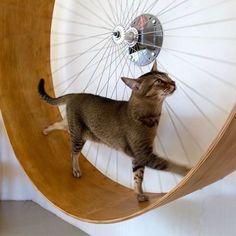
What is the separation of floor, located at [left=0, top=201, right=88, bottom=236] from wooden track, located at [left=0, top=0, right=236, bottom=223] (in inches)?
14.6

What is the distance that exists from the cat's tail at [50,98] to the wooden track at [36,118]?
5cm

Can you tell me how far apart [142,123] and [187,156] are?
0.74 feet

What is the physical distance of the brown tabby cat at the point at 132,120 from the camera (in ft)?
3.48

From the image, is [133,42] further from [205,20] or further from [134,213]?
A: [134,213]

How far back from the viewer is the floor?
168 centimetres

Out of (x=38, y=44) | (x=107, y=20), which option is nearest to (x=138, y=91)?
(x=107, y=20)

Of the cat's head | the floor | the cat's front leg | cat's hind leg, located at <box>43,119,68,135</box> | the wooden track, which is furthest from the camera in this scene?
the floor

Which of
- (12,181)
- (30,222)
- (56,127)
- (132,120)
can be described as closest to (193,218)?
(132,120)

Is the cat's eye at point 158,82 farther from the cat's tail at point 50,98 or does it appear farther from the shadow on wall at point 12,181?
the shadow on wall at point 12,181

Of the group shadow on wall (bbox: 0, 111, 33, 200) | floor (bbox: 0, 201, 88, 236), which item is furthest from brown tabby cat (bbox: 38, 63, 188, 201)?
shadow on wall (bbox: 0, 111, 33, 200)

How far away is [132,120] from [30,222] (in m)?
0.90

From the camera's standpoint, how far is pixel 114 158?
5.05ft

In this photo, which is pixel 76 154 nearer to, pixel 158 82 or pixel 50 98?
pixel 50 98

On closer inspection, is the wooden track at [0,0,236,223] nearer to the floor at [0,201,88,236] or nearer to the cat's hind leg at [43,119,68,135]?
the cat's hind leg at [43,119,68,135]
